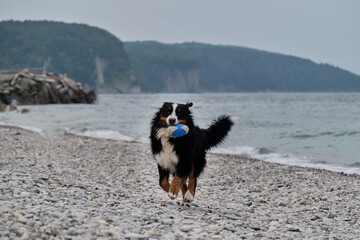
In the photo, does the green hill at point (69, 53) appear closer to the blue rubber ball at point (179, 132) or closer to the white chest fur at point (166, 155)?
the white chest fur at point (166, 155)

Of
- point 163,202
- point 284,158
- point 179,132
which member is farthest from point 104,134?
point 179,132

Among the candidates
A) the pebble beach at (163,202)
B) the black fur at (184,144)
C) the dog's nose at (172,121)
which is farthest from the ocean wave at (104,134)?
the dog's nose at (172,121)

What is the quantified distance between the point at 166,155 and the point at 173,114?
2.23ft

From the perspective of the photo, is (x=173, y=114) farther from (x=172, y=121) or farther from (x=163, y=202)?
(x=163, y=202)

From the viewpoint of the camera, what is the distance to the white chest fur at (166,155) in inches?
251

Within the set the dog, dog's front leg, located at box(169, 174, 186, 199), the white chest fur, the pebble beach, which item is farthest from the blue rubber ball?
the pebble beach

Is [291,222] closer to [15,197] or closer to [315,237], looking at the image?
[315,237]

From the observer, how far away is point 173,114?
6.15 metres

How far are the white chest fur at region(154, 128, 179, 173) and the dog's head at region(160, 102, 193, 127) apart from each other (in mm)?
157

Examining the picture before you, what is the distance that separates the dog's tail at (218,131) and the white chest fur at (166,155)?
3.65 feet

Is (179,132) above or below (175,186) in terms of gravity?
above

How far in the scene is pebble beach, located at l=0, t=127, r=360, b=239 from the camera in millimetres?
4754

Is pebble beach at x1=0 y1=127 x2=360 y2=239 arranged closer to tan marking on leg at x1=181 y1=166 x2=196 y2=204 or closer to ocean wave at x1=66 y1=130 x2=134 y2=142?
tan marking on leg at x1=181 y1=166 x2=196 y2=204

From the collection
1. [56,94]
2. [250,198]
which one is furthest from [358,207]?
[56,94]
